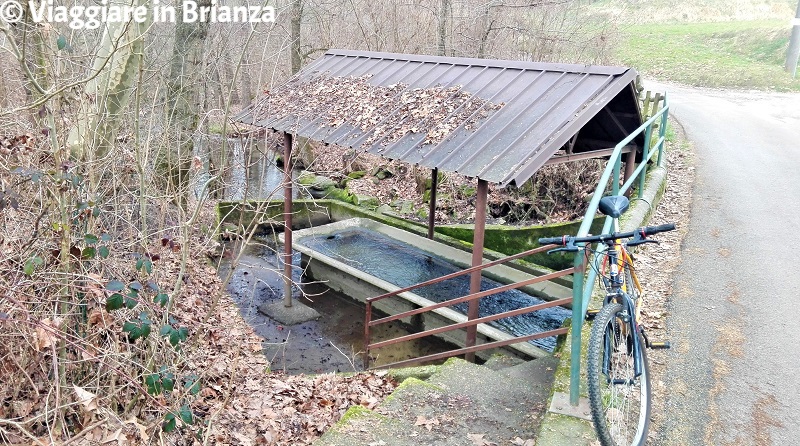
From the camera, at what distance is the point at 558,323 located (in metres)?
8.92

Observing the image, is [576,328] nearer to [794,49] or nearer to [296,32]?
[296,32]

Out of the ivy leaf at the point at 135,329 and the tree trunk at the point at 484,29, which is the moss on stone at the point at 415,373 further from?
the tree trunk at the point at 484,29

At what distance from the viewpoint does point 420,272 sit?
10.5 m

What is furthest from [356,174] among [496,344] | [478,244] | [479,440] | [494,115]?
[479,440]

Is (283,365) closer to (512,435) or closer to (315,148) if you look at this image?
(512,435)

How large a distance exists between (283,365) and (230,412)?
280 cm

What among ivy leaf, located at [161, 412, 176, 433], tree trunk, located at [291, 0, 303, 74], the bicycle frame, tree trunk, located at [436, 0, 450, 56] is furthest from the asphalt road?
tree trunk, located at [291, 0, 303, 74]

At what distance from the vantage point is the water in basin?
356 inches

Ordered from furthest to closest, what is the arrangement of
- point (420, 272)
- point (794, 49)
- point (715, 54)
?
point (715, 54) < point (794, 49) < point (420, 272)

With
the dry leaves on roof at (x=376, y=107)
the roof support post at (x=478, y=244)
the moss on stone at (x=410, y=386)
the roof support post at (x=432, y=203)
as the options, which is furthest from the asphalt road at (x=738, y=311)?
the roof support post at (x=432, y=203)

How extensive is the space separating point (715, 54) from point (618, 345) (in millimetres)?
30278

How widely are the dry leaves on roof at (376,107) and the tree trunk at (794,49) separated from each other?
21.7 metres

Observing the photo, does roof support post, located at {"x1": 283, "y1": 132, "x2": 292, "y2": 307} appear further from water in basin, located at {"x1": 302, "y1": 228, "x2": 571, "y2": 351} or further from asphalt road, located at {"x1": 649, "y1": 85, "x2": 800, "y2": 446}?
asphalt road, located at {"x1": 649, "y1": 85, "x2": 800, "y2": 446}

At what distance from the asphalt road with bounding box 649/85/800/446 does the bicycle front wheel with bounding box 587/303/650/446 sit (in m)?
0.32
